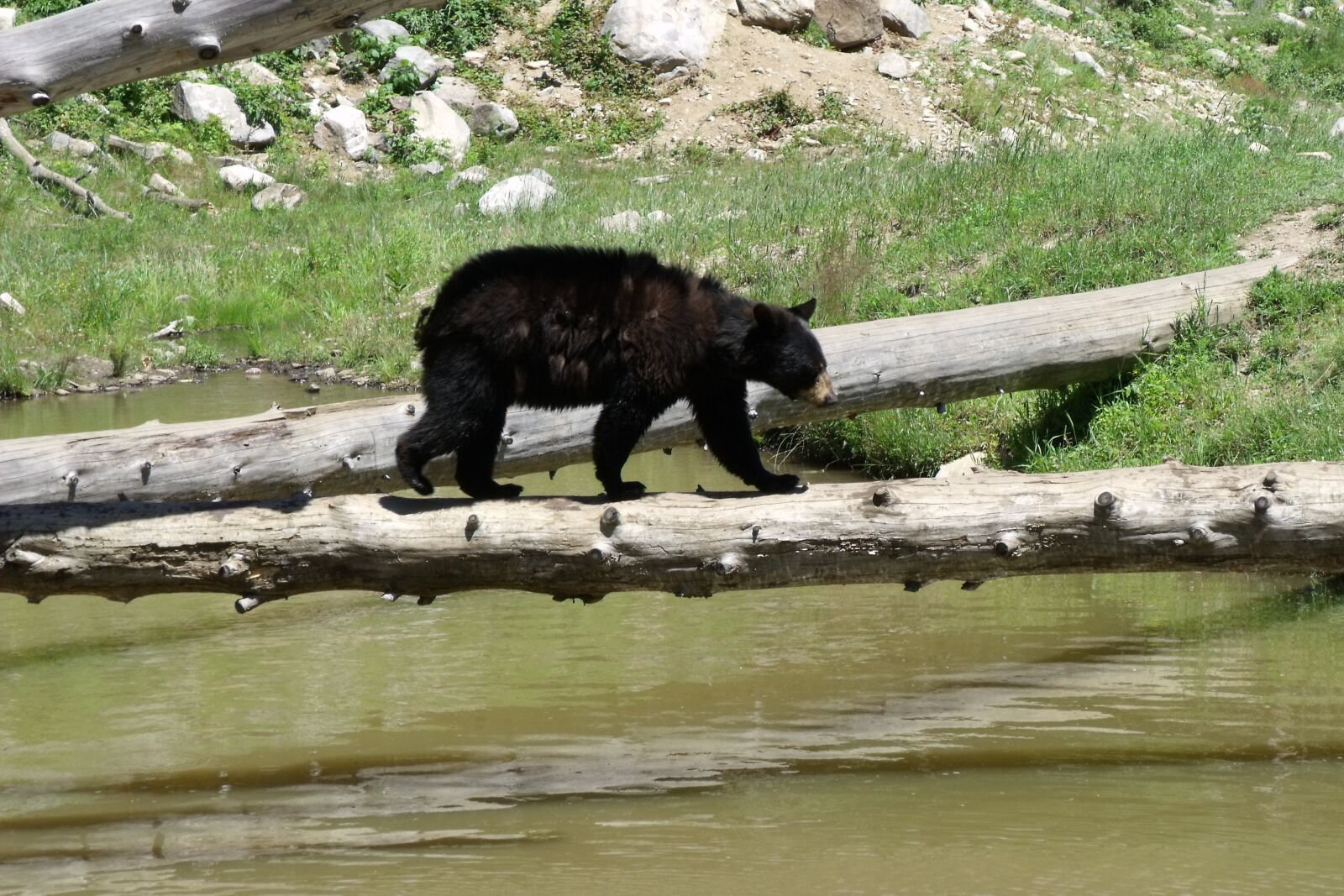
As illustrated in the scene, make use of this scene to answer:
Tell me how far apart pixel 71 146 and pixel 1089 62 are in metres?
15.8

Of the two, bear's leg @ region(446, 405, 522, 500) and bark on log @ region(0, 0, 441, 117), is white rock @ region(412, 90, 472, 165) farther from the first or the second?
bark on log @ region(0, 0, 441, 117)

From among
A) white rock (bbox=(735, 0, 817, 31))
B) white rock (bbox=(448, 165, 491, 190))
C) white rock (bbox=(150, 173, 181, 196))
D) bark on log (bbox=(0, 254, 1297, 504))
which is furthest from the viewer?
white rock (bbox=(735, 0, 817, 31))

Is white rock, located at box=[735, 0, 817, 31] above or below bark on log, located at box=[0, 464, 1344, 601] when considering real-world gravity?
above

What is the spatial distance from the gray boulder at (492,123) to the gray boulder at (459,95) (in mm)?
316

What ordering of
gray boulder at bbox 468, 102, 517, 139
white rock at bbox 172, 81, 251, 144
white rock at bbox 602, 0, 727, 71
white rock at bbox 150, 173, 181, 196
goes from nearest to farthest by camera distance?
1. white rock at bbox 150, 173, 181, 196
2. white rock at bbox 172, 81, 251, 144
3. gray boulder at bbox 468, 102, 517, 139
4. white rock at bbox 602, 0, 727, 71

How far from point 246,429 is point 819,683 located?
3038mm

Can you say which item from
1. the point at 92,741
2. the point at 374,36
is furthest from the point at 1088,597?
the point at 374,36

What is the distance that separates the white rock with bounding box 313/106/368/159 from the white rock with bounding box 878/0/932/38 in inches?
345

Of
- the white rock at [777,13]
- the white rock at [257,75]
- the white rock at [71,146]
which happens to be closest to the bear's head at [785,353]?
the white rock at [71,146]

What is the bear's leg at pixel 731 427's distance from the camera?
5.85 m

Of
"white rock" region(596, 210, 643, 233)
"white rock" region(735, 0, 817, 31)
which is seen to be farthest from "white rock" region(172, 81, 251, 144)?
"white rock" region(735, 0, 817, 31)

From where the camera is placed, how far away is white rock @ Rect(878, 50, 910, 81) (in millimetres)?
21656

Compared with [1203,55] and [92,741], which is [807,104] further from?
[92,741]

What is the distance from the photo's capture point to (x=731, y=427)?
232 inches
